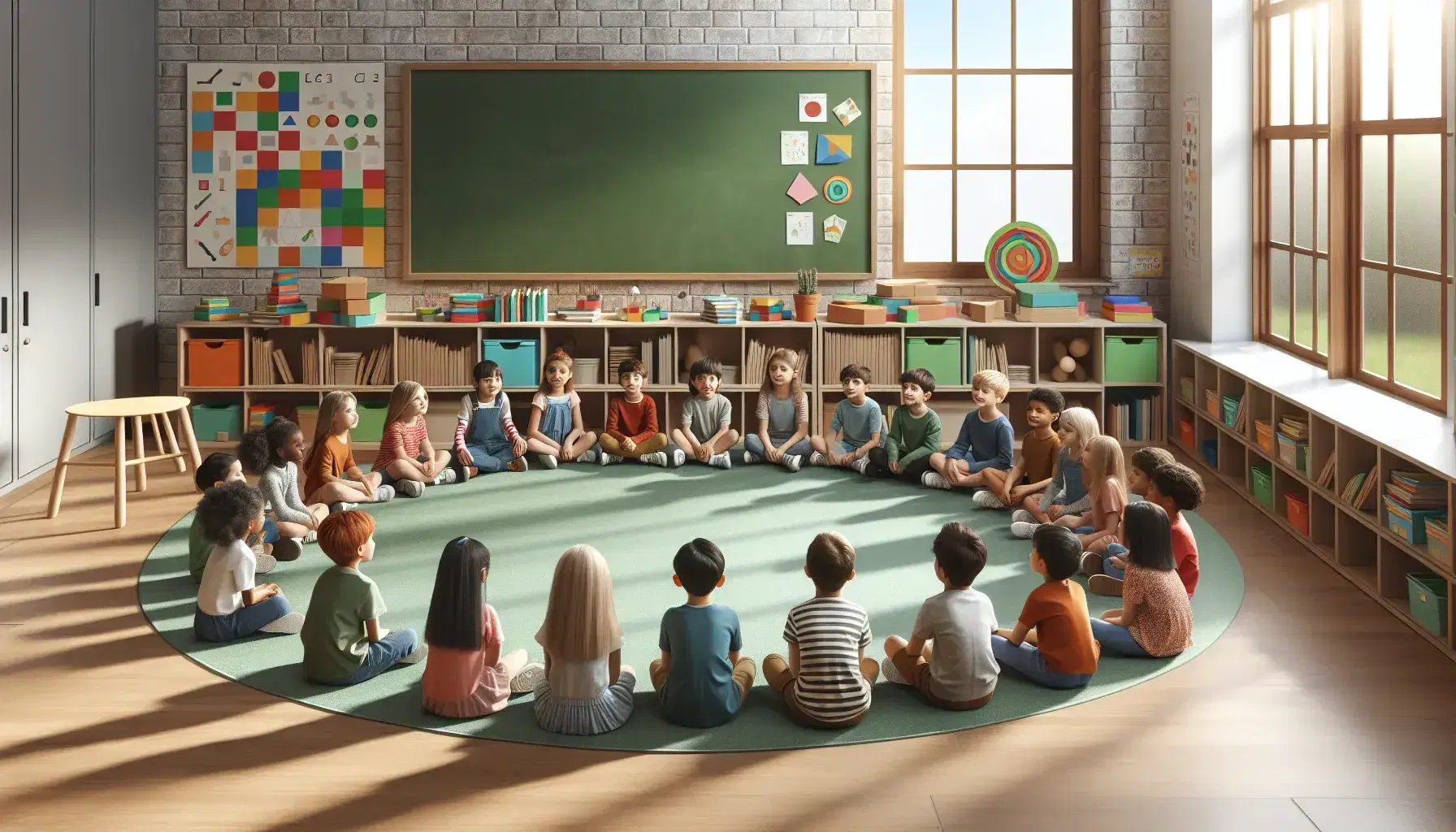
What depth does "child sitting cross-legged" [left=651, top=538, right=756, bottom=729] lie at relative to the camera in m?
4.11

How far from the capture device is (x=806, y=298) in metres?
8.48

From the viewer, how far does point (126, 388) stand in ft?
28.0

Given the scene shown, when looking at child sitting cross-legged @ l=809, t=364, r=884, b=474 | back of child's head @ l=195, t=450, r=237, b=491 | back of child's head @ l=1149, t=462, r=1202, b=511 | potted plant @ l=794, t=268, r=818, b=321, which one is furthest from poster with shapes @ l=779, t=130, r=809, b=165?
back of child's head @ l=1149, t=462, r=1202, b=511

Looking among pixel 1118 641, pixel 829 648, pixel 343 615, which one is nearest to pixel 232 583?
pixel 343 615

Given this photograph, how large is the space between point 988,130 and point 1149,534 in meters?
4.93

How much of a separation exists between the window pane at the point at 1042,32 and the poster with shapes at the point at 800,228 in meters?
1.58

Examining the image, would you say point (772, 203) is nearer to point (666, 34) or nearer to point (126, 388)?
point (666, 34)

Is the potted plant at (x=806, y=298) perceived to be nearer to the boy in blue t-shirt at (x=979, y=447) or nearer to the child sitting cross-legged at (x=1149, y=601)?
the boy in blue t-shirt at (x=979, y=447)

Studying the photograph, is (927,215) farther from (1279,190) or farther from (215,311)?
(215,311)

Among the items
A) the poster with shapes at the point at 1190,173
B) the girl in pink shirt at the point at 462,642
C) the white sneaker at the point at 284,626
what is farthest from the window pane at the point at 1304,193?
the white sneaker at the point at 284,626

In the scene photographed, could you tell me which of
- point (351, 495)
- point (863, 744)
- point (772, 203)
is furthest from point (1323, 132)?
point (351, 495)

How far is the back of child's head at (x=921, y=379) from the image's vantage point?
7457mm

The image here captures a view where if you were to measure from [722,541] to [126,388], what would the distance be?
13.7ft

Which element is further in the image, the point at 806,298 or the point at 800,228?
the point at 800,228
